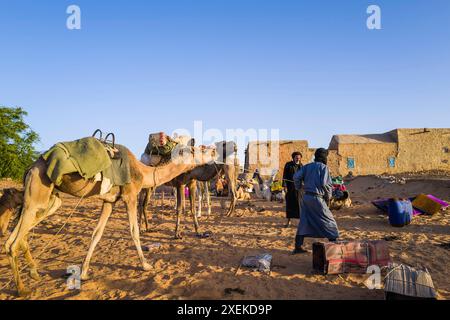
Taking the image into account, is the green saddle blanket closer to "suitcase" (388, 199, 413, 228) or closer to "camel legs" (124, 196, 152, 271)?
"camel legs" (124, 196, 152, 271)

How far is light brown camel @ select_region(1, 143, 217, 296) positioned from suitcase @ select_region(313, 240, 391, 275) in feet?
9.27

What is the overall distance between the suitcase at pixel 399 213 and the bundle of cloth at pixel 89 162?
24.7ft

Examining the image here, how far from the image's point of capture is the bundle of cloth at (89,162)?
13.8 feet

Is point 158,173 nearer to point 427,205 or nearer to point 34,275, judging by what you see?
point 34,275

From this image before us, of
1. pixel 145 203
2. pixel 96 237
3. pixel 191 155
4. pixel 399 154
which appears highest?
pixel 399 154

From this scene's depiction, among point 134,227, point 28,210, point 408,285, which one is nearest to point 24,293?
point 28,210

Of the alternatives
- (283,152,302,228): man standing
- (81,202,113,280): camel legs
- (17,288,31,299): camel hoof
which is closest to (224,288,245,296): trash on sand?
(81,202,113,280): camel legs

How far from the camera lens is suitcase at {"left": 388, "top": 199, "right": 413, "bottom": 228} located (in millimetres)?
8680

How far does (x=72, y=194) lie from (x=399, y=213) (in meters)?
8.32

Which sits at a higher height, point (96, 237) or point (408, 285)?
point (96, 237)

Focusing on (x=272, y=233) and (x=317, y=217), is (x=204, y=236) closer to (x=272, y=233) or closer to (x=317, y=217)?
(x=272, y=233)

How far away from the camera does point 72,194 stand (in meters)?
4.72

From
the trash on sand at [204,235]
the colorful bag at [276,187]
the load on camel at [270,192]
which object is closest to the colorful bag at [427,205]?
the load on camel at [270,192]

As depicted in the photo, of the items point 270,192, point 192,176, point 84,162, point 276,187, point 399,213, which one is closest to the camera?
point 84,162
